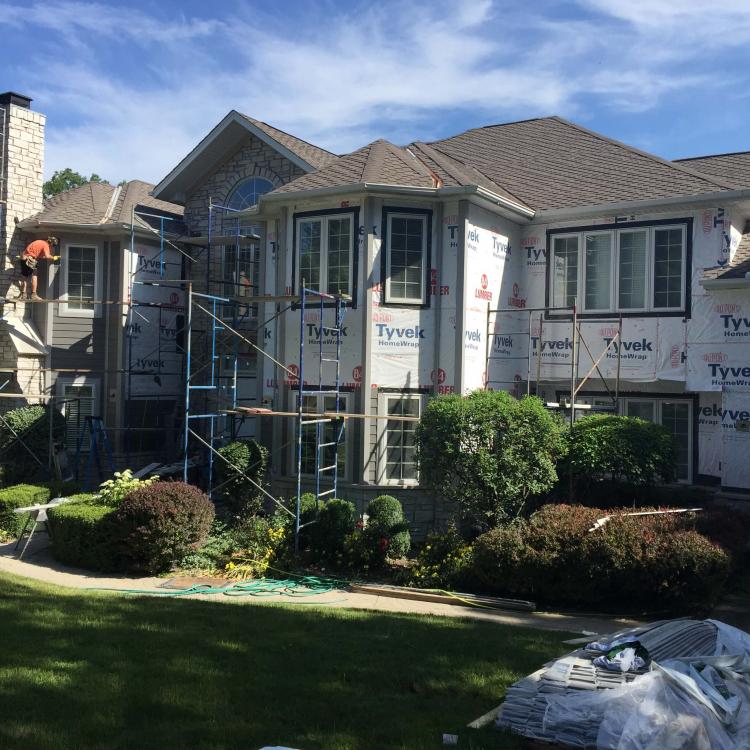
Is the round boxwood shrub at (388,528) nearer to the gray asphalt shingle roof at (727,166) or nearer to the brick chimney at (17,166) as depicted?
the gray asphalt shingle roof at (727,166)

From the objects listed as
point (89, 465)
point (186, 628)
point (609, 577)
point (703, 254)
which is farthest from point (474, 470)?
point (89, 465)

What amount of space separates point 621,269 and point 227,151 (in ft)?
31.8

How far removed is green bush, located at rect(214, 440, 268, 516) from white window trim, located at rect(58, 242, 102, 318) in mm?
6653

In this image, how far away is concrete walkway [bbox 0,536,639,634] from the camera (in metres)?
9.93

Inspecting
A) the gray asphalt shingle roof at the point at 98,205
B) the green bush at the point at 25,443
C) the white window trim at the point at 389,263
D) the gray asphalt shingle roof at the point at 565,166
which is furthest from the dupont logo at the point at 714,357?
the green bush at the point at 25,443

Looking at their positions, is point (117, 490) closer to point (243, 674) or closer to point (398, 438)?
point (398, 438)

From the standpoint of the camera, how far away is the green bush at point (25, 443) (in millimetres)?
17547

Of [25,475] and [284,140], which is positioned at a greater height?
[284,140]

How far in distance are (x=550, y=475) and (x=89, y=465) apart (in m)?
10.5

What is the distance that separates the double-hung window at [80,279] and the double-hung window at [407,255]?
8189mm

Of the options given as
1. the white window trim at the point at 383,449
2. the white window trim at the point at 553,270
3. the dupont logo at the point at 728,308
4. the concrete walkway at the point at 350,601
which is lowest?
the concrete walkway at the point at 350,601

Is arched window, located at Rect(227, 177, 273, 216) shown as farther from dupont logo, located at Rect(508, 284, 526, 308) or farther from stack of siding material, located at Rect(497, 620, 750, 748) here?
stack of siding material, located at Rect(497, 620, 750, 748)

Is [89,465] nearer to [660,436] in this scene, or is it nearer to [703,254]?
[660,436]

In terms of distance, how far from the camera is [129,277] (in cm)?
1914
